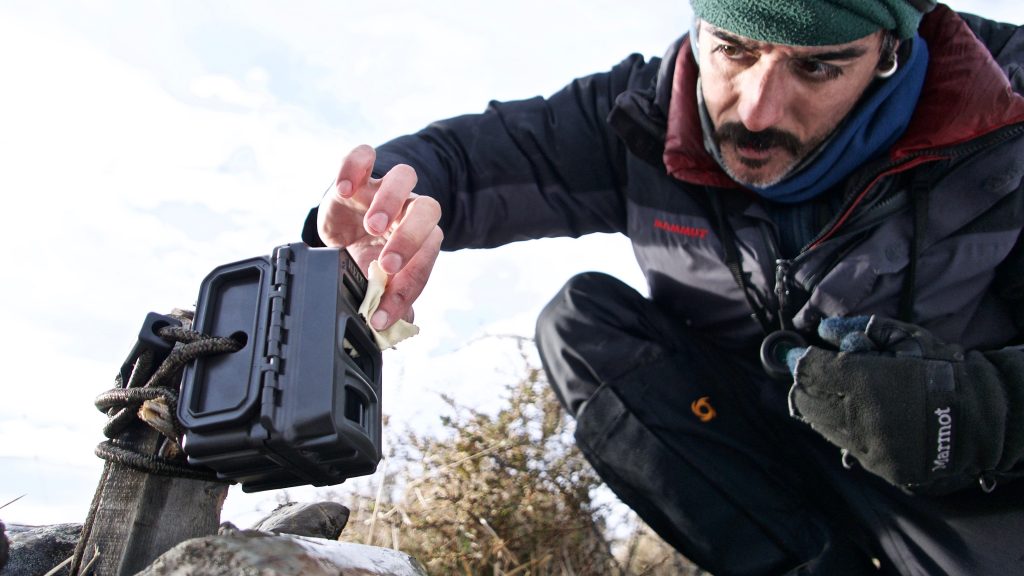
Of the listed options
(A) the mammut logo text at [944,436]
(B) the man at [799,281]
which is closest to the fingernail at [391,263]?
(B) the man at [799,281]

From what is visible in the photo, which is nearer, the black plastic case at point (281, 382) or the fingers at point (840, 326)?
the black plastic case at point (281, 382)

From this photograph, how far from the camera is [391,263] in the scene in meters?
1.71

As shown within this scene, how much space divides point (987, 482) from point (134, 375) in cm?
198

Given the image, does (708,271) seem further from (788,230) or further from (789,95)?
(789,95)

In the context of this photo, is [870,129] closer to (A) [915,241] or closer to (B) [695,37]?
(A) [915,241]

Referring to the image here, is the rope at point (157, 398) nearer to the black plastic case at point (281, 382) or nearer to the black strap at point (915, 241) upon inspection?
the black plastic case at point (281, 382)

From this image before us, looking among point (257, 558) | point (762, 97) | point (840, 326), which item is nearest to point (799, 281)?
point (840, 326)

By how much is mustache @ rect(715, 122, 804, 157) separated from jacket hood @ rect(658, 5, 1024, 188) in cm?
13

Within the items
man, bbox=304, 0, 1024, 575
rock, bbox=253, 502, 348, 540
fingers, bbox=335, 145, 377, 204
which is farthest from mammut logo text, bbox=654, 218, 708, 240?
rock, bbox=253, 502, 348, 540

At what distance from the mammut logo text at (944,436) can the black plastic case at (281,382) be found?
1347 mm

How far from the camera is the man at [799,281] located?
201 centimetres

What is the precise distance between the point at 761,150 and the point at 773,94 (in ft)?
0.56

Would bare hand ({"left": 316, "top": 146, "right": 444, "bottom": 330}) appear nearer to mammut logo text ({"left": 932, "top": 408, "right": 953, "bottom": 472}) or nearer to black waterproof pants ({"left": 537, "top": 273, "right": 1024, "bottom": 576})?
black waterproof pants ({"left": 537, "top": 273, "right": 1024, "bottom": 576})

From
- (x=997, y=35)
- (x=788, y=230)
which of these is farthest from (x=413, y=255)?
(x=997, y=35)
